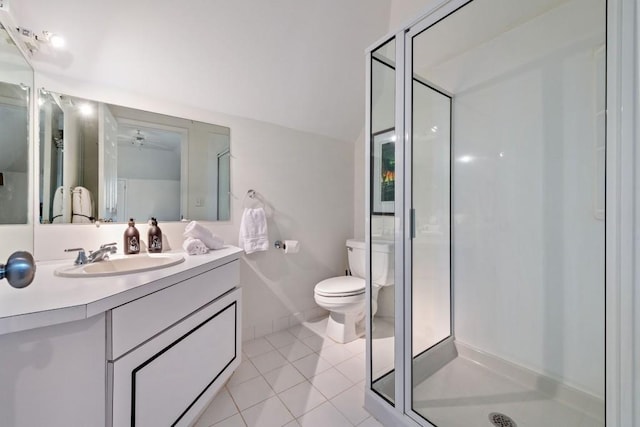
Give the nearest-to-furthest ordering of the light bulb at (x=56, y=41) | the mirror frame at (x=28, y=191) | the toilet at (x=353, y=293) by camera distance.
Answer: the mirror frame at (x=28, y=191)
the light bulb at (x=56, y=41)
the toilet at (x=353, y=293)

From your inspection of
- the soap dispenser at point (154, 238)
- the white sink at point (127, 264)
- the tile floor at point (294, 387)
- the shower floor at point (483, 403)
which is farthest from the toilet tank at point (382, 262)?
the soap dispenser at point (154, 238)

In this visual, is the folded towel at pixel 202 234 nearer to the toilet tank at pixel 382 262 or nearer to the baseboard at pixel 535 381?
the toilet tank at pixel 382 262

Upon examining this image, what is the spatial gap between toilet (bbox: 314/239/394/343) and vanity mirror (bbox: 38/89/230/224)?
984 mm

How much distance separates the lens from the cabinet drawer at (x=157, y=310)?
2.56 feet

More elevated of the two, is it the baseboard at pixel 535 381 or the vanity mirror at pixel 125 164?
the vanity mirror at pixel 125 164

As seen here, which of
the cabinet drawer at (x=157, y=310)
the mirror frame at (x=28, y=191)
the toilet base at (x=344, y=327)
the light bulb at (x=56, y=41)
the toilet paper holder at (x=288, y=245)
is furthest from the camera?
the toilet paper holder at (x=288, y=245)

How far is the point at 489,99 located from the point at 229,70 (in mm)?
1671

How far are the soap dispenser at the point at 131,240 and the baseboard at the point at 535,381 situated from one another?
7.00ft

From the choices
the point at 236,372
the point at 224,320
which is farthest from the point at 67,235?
the point at 236,372

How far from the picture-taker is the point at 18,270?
0.55 metres

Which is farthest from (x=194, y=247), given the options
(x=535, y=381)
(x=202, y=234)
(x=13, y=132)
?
(x=535, y=381)

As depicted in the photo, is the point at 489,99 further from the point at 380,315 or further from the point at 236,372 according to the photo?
the point at 236,372

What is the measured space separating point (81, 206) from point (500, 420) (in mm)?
2405

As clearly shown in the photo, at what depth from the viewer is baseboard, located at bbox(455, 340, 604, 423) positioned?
1167 mm
